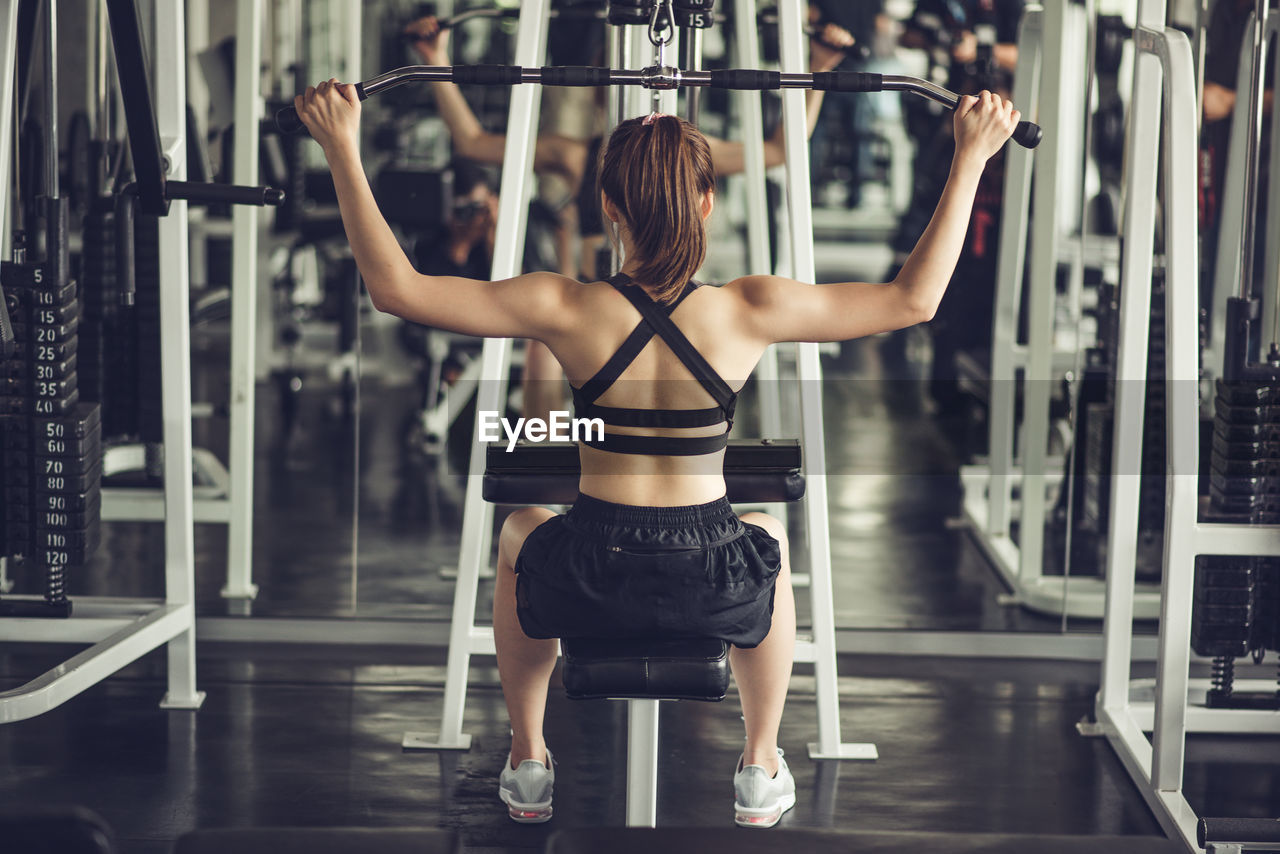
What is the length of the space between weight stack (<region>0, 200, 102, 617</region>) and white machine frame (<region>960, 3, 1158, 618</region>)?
2371 millimetres

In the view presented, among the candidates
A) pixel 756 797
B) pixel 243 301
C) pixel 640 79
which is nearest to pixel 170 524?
pixel 243 301

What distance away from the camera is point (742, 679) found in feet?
8.29

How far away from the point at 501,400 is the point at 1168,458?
50.7 inches

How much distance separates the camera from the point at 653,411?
2133 millimetres

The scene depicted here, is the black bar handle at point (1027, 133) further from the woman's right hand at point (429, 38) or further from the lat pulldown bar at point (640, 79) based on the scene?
the woman's right hand at point (429, 38)

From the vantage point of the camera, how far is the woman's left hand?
203 cm

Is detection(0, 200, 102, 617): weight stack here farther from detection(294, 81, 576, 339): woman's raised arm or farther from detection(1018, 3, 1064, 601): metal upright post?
detection(1018, 3, 1064, 601): metal upright post

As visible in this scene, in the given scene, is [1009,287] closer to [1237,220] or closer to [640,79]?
[1237,220]

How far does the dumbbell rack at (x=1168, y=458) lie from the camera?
2.60m

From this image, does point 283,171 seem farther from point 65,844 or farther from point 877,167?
point 65,844

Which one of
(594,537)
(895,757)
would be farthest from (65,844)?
(895,757)

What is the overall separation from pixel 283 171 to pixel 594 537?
9.26 ft

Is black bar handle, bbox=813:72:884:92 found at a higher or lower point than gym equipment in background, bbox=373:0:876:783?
higher

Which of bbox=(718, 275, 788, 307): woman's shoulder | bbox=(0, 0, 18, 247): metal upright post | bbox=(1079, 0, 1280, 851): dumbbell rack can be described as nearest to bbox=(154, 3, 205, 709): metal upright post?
bbox=(0, 0, 18, 247): metal upright post
